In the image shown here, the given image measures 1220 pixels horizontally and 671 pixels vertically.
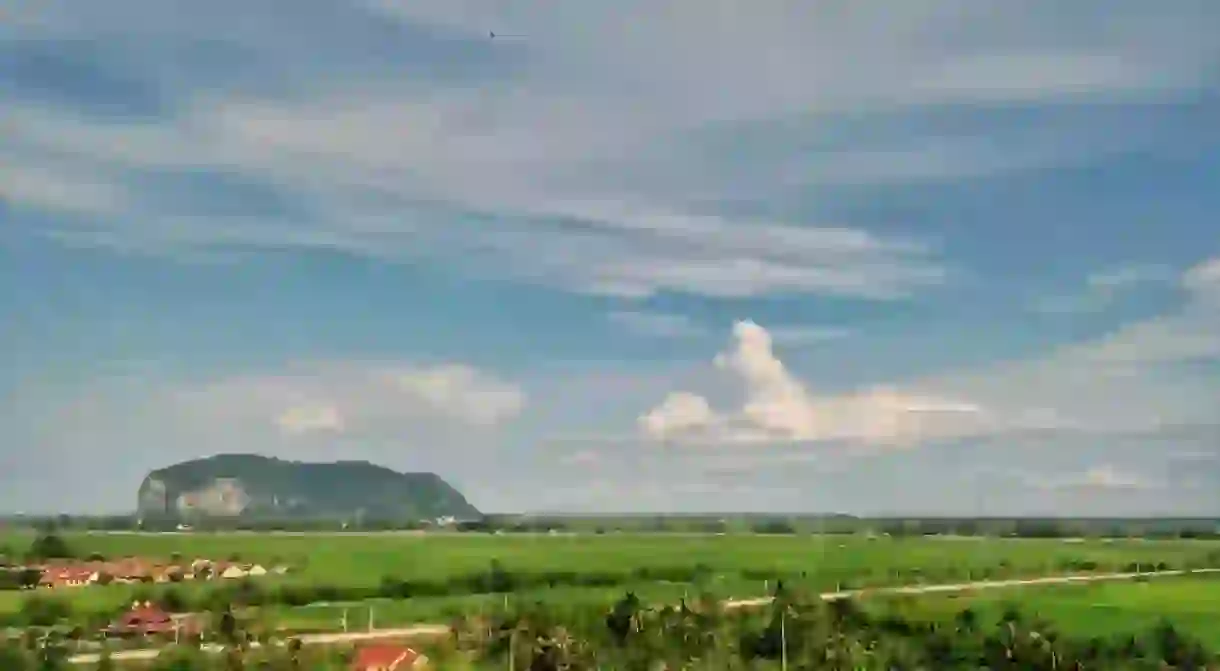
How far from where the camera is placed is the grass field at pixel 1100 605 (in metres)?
31.6

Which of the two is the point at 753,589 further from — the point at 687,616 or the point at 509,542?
the point at 509,542

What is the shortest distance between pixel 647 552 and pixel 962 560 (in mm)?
15935

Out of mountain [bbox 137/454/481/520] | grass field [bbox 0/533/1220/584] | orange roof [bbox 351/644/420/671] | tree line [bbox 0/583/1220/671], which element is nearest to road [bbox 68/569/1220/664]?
tree line [bbox 0/583/1220/671]

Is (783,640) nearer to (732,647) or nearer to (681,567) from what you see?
(732,647)

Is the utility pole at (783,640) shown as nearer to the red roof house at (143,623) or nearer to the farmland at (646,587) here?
the farmland at (646,587)

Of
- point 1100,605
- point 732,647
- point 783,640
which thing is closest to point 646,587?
point 1100,605

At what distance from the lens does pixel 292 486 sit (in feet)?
556

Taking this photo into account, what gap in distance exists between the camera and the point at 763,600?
35.9 m

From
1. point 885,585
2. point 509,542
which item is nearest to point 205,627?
point 885,585

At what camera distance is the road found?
26208 millimetres

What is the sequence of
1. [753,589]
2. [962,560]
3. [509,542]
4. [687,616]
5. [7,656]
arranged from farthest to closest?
[509,542] < [962,560] < [753,589] < [687,616] < [7,656]

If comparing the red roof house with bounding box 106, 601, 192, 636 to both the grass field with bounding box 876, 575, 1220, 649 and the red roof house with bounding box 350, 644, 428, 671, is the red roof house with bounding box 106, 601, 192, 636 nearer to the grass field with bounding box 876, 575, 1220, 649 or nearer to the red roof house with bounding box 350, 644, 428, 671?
the red roof house with bounding box 350, 644, 428, 671

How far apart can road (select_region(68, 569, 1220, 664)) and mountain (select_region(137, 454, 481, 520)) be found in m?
114

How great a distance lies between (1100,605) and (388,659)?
21.8 metres
